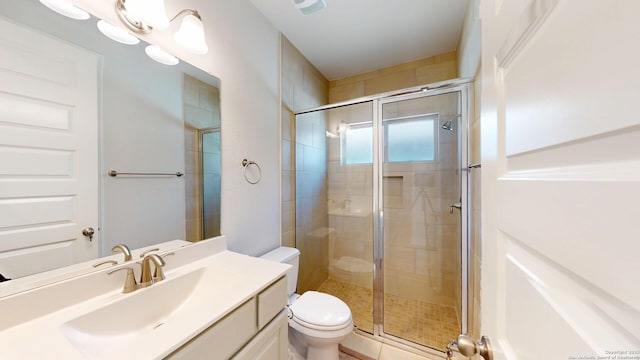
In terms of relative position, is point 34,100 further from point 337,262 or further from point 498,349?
point 337,262

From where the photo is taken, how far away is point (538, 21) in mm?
313

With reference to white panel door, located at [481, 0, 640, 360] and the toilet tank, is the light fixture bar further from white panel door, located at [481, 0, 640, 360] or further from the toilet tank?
the toilet tank

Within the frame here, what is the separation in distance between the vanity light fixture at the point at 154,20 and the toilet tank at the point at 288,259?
1345 millimetres

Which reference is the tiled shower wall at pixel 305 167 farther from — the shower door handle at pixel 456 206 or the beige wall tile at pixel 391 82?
the shower door handle at pixel 456 206

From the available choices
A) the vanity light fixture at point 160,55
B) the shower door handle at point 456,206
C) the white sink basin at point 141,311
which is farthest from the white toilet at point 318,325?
the vanity light fixture at point 160,55

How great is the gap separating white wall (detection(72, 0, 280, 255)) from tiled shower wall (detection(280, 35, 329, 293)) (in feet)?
0.44

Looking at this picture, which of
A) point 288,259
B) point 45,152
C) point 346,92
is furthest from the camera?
point 346,92

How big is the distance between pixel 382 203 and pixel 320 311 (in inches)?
39.2

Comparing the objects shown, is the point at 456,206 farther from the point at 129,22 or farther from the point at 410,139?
the point at 129,22

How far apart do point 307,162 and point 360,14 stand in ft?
4.20

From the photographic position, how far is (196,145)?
122 cm

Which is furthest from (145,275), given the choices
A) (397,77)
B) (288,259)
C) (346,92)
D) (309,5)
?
(397,77)

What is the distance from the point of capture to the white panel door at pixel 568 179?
18cm

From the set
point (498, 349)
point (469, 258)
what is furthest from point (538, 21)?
point (469, 258)
